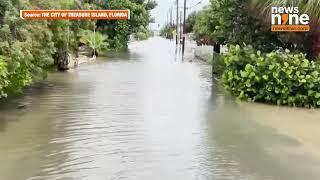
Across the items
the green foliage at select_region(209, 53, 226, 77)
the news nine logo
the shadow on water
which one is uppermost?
the news nine logo

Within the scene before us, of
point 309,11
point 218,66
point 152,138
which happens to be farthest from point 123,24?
point 152,138

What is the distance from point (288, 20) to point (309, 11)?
9.43 ft

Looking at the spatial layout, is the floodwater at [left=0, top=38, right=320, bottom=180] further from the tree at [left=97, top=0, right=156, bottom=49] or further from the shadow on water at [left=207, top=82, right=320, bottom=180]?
the tree at [left=97, top=0, right=156, bottom=49]

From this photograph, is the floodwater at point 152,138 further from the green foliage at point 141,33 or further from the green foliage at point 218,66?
the green foliage at point 141,33

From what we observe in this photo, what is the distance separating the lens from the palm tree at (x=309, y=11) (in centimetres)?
1333

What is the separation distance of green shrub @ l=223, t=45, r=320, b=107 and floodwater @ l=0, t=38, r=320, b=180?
1.70 ft

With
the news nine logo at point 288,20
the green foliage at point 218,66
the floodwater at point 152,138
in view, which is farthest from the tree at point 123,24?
the floodwater at point 152,138

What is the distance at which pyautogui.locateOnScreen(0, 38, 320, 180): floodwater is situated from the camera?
777cm

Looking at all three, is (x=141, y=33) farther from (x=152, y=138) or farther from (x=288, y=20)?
(x=152, y=138)

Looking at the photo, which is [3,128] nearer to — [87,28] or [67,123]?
[67,123]

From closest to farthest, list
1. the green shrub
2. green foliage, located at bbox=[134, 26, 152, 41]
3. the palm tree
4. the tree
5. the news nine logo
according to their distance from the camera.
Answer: the palm tree, the green shrub, the news nine logo, the tree, green foliage, located at bbox=[134, 26, 152, 41]

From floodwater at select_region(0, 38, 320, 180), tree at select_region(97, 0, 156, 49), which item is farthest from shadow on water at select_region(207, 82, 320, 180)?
tree at select_region(97, 0, 156, 49)

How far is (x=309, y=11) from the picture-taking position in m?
13.7

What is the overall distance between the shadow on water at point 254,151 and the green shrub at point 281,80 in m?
2.07
